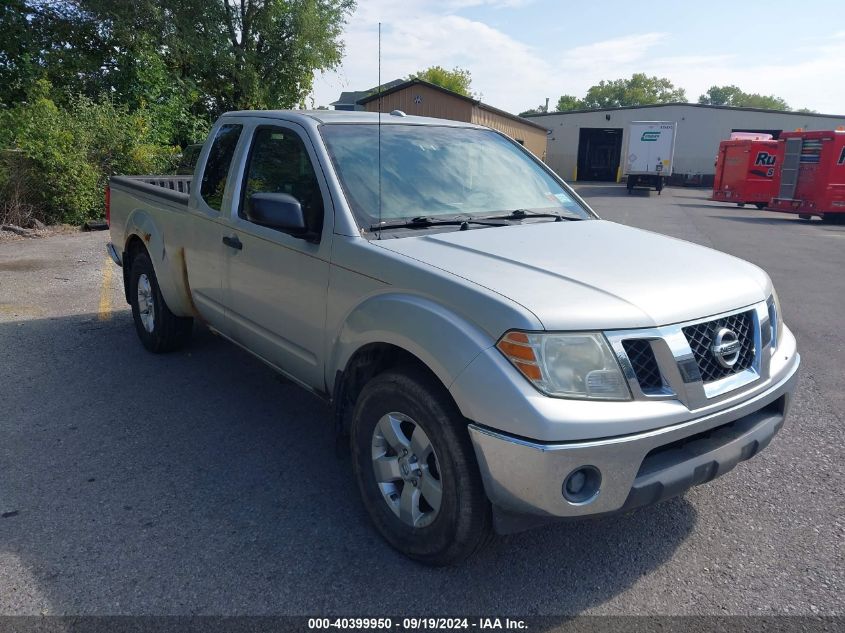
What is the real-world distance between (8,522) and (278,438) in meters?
1.47

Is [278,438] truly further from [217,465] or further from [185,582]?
[185,582]

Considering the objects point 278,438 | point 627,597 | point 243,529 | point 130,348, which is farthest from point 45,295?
point 627,597

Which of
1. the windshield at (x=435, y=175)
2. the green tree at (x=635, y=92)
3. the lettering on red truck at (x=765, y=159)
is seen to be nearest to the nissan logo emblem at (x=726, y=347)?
the windshield at (x=435, y=175)

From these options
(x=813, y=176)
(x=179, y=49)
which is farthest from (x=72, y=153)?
(x=813, y=176)

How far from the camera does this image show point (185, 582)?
9.20ft

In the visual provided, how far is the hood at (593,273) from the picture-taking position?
2559 millimetres

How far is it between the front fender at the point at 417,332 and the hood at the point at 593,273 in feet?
0.64

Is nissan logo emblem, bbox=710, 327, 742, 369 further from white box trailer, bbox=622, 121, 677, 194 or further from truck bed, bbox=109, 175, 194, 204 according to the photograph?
white box trailer, bbox=622, 121, 677, 194

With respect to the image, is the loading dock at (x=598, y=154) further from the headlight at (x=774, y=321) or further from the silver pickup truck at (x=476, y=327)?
the headlight at (x=774, y=321)

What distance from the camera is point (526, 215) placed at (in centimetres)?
386

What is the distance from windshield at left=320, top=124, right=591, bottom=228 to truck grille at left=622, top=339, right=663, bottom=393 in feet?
4.66

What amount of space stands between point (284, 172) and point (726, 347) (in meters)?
2.55

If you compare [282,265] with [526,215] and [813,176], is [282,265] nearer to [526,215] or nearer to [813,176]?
[526,215]

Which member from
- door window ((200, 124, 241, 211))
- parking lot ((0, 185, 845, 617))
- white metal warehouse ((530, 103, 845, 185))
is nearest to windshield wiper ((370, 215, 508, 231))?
parking lot ((0, 185, 845, 617))
